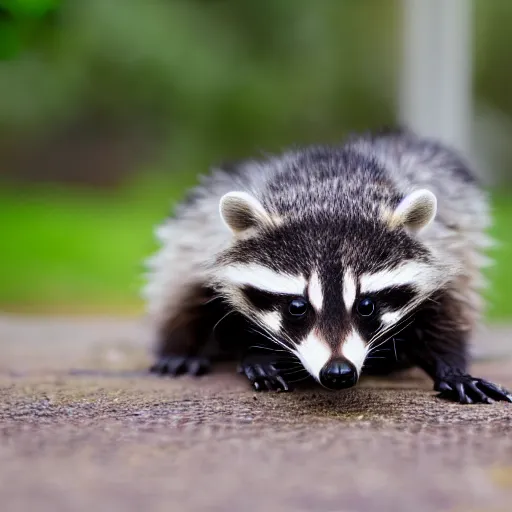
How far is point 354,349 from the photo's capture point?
2.79m

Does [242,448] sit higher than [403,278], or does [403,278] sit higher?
[403,278]

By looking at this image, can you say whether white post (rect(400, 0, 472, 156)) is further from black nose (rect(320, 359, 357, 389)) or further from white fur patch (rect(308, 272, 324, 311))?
black nose (rect(320, 359, 357, 389))

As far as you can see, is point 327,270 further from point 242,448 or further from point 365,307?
point 242,448

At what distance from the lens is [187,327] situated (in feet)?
12.4

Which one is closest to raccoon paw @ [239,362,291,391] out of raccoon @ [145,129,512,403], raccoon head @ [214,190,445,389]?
raccoon @ [145,129,512,403]

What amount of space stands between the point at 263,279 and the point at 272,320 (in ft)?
0.50

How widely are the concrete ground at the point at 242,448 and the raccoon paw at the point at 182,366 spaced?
0.26m

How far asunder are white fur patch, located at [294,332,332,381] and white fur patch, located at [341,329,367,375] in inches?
2.2

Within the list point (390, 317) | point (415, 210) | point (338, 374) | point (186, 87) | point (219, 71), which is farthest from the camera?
point (186, 87)

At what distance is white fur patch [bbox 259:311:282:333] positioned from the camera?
3.04m

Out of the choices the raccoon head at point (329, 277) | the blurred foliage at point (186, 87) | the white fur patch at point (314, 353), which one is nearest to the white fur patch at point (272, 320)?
the raccoon head at point (329, 277)

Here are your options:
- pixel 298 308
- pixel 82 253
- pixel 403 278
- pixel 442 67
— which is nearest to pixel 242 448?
pixel 298 308

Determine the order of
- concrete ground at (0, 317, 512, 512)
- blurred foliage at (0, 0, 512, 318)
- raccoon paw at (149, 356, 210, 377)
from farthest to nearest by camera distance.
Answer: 1. blurred foliage at (0, 0, 512, 318)
2. raccoon paw at (149, 356, 210, 377)
3. concrete ground at (0, 317, 512, 512)

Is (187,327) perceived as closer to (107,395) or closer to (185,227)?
(185,227)
